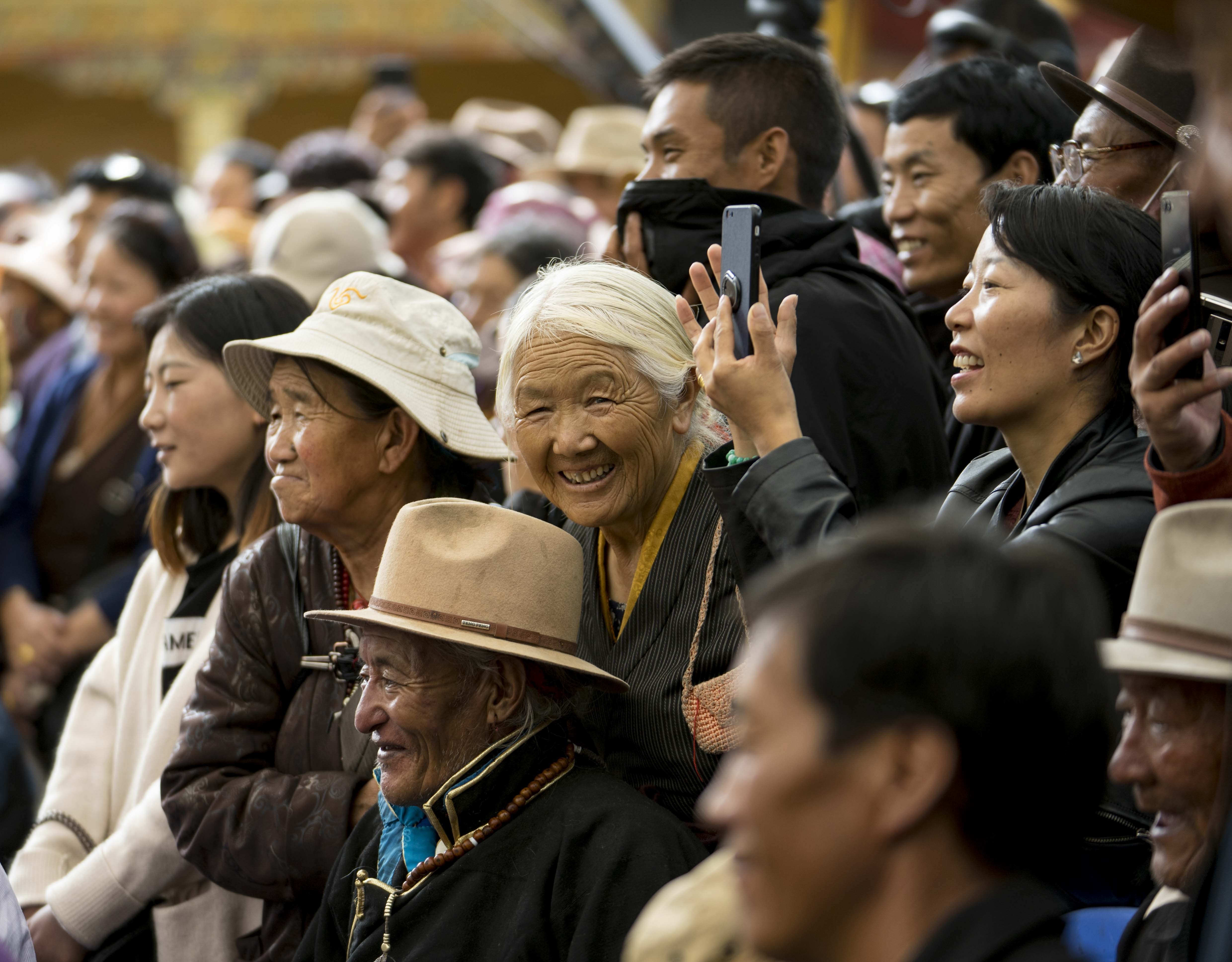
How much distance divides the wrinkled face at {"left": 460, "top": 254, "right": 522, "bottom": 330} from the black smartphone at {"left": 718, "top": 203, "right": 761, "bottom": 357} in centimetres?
299

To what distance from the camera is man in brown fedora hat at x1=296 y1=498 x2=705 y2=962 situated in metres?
2.22

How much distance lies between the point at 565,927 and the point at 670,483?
0.81m

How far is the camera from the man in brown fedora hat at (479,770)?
2223 millimetres

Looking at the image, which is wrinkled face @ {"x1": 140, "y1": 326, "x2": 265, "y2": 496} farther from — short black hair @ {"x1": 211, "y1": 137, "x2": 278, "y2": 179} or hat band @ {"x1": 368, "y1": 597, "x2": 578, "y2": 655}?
short black hair @ {"x1": 211, "y1": 137, "x2": 278, "y2": 179}

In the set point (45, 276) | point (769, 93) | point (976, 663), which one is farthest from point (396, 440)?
point (45, 276)

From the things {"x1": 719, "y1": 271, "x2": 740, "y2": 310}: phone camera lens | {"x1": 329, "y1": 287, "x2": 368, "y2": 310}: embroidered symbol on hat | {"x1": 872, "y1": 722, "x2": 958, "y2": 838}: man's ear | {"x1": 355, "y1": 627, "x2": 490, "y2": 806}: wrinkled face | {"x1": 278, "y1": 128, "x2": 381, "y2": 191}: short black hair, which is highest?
{"x1": 719, "y1": 271, "x2": 740, "y2": 310}: phone camera lens

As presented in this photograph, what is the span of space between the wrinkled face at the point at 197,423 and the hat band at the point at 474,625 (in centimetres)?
115

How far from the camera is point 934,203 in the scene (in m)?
3.59

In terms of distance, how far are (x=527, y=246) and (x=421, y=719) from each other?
3.24 metres

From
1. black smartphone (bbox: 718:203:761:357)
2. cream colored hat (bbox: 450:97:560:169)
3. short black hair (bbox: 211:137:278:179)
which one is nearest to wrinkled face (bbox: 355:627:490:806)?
black smartphone (bbox: 718:203:761:357)

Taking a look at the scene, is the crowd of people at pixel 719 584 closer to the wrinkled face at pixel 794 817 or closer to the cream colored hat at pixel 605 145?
the wrinkled face at pixel 794 817

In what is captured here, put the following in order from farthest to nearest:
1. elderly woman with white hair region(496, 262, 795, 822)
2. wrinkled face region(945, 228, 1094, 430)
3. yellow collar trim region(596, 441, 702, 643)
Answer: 1. yellow collar trim region(596, 441, 702, 643)
2. elderly woman with white hair region(496, 262, 795, 822)
3. wrinkled face region(945, 228, 1094, 430)

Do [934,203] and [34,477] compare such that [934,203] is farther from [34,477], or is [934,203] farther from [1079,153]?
[34,477]

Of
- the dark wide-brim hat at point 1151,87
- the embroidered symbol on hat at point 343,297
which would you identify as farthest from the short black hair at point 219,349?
the dark wide-brim hat at point 1151,87
